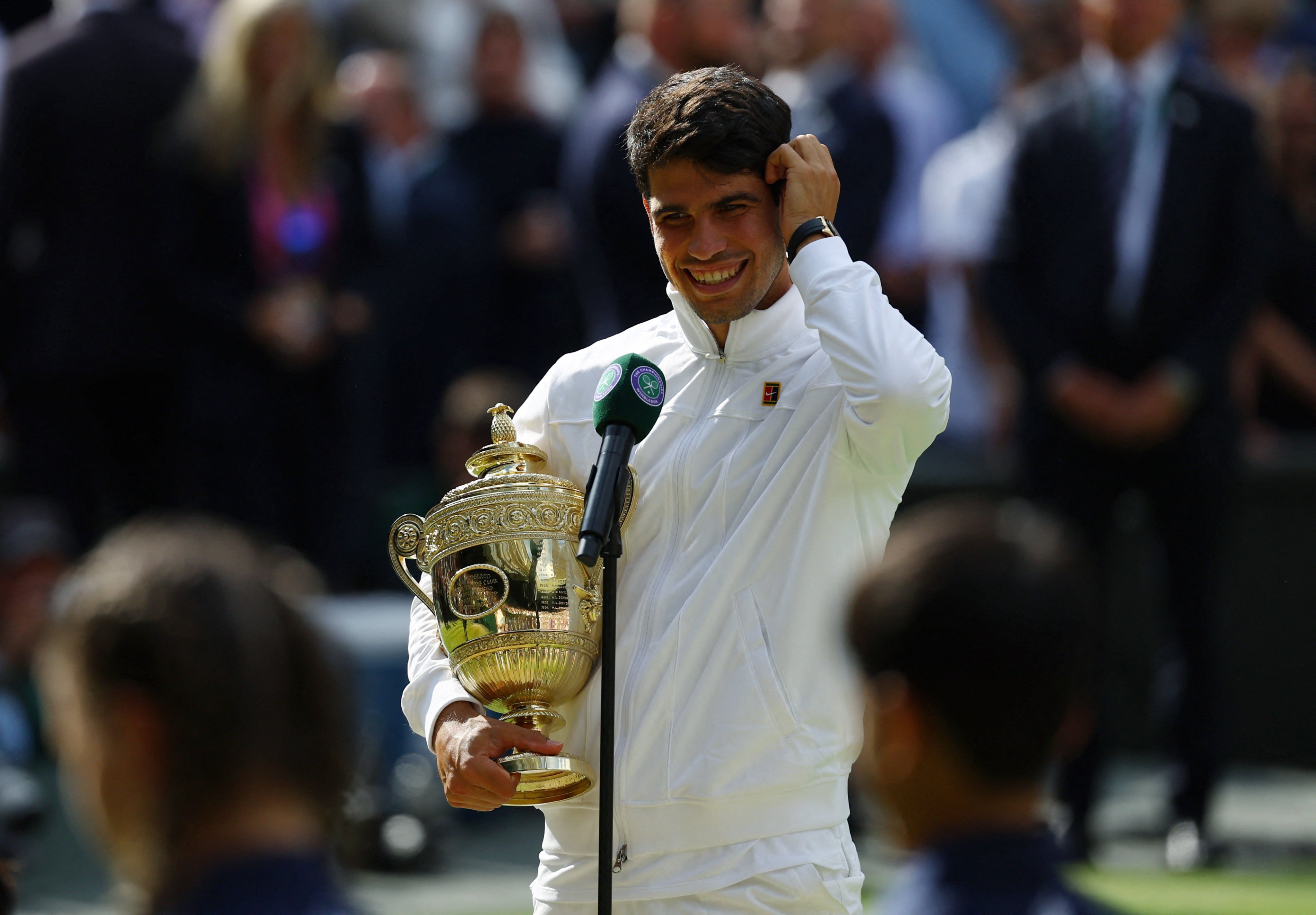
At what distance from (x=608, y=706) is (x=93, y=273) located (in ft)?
15.7

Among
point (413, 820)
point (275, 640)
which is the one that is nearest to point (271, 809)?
point (275, 640)

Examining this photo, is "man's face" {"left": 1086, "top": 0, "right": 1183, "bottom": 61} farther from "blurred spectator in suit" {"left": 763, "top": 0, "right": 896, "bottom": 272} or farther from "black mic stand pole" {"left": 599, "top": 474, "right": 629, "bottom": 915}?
"black mic stand pole" {"left": 599, "top": 474, "right": 629, "bottom": 915}

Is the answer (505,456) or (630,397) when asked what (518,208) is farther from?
(630,397)

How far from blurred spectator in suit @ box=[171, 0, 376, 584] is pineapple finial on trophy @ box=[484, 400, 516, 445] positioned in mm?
3847

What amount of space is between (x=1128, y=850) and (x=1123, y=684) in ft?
5.52

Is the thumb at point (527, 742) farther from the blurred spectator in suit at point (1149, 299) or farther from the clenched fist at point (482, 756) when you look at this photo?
the blurred spectator in suit at point (1149, 299)

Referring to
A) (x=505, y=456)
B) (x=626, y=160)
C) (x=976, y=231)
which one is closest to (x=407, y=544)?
(x=505, y=456)

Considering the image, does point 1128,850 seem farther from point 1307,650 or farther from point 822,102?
point 822,102

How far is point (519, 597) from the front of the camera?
3.53m

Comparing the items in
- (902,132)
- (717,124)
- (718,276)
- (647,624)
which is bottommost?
(647,624)

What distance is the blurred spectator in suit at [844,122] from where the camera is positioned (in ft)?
24.5

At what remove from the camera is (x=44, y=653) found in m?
2.08

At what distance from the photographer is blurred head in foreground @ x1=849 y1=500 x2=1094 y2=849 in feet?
7.00

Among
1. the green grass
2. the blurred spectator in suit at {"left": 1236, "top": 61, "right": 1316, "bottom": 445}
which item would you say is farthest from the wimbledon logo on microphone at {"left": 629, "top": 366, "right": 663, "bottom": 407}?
the blurred spectator in suit at {"left": 1236, "top": 61, "right": 1316, "bottom": 445}
